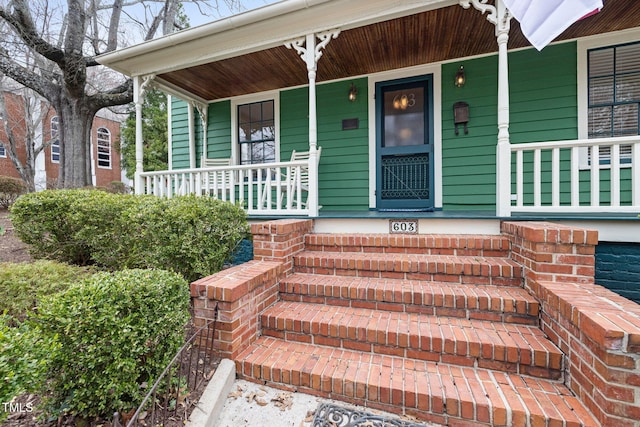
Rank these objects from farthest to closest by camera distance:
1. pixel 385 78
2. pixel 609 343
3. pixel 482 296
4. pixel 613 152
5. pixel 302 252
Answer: pixel 385 78
pixel 302 252
pixel 613 152
pixel 482 296
pixel 609 343

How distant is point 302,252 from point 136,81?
165 inches

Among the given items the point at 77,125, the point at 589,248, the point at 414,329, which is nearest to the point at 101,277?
the point at 414,329

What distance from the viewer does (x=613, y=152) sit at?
257 centimetres

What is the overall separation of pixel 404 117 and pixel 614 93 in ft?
8.49

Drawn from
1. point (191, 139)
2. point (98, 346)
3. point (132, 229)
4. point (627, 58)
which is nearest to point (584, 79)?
point (627, 58)

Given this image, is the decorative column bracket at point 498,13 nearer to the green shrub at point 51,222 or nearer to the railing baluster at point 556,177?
the railing baluster at point 556,177

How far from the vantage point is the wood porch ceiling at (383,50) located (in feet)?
11.0

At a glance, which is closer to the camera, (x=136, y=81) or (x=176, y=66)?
(x=176, y=66)

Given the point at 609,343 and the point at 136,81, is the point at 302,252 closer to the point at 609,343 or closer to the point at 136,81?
the point at 609,343

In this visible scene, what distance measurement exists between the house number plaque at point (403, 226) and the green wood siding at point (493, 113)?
5.40ft

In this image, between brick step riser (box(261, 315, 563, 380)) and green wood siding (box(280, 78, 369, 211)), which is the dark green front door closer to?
green wood siding (box(280, 78, 369, 211))

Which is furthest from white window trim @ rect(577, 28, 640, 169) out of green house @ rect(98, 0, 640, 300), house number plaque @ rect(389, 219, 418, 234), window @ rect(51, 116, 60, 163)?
window @ rect(51, 116, 60, 163)

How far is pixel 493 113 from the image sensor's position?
13.4 ft

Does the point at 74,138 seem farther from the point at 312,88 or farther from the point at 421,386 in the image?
the point at 421,386
